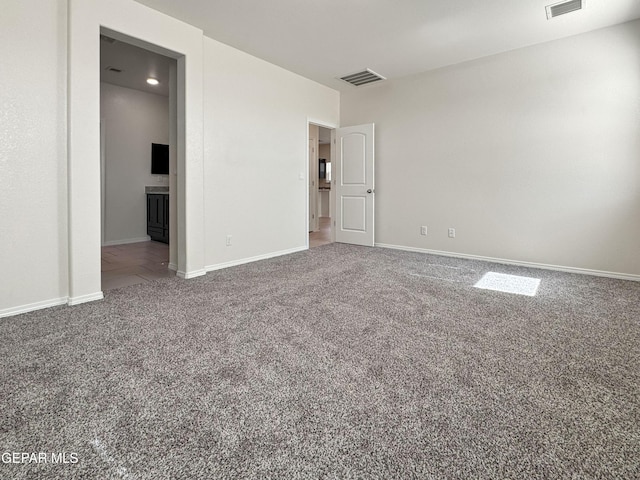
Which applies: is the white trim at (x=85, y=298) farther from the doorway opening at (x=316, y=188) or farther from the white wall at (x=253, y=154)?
the doorway opening at (x=316, y=188)

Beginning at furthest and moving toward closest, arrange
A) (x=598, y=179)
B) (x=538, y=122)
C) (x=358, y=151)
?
(x=358, y=151)
(x=538, y=122)
(x=598, y=179)

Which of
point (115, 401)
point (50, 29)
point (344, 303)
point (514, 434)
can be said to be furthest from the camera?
point (344, 303)

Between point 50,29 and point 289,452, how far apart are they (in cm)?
337

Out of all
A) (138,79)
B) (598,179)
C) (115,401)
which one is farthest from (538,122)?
(138,79)

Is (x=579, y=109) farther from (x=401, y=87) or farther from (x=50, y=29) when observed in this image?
(x=50, y=29)

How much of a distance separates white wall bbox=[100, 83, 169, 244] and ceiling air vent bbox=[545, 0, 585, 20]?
5.91 meters

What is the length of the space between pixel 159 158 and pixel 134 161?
43cm

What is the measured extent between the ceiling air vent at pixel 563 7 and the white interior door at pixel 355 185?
2554mm

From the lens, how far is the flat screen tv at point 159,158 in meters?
6.19

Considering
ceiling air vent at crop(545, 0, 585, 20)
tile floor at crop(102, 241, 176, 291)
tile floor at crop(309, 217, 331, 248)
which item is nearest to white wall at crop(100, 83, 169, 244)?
tile floor at crop(102, 241, 176, 291)

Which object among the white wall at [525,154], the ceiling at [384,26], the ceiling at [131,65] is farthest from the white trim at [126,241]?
the white wall at [525,154]

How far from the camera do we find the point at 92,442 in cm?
121

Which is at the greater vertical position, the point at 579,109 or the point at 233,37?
the point at 233,37

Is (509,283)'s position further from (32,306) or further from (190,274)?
(32,306)
